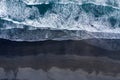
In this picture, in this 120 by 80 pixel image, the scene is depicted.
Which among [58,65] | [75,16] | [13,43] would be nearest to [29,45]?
[13,43]

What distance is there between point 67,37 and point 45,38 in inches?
5.8

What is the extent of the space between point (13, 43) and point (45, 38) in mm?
221

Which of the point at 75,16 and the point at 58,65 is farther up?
the point at 75,16

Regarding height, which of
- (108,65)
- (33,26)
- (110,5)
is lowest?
(108,65)

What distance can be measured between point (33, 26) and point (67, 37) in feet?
0.78

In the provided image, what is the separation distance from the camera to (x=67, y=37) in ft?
6.32

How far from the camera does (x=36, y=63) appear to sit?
6.40 feet

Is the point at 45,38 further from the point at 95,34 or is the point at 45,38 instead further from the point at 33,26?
the point at 95,34

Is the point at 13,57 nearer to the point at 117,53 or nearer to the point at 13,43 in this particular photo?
the point at 13,43

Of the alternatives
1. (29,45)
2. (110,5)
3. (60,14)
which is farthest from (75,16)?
(29,45)

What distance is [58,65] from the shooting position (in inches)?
76.2

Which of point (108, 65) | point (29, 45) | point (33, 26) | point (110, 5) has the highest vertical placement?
point (110, 5)

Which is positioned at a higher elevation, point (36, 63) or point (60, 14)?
point (60, 14)

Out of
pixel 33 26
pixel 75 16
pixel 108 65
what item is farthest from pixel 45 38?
pixel 108 65
